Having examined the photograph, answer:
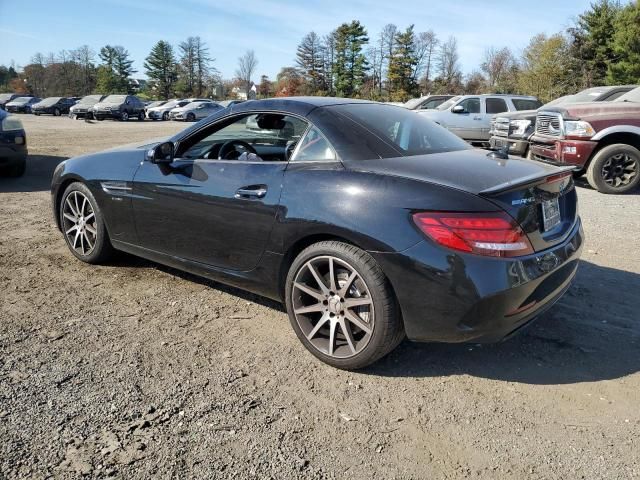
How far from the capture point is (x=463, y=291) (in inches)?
98.4

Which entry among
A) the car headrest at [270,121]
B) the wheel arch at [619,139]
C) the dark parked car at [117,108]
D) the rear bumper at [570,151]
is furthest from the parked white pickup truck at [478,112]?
the dark parked car at [117,108]

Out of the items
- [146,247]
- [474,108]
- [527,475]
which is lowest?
[527,475]

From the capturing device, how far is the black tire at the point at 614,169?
8.05 meters

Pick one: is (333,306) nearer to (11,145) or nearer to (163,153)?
(163,153)

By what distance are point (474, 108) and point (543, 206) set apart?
1408 cm

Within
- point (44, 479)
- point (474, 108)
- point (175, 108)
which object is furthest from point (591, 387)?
point (175, 108)

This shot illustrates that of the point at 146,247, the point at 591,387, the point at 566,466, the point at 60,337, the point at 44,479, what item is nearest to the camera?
the point at 44,479

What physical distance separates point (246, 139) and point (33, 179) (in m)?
6.84

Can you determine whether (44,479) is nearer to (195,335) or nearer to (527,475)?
(195,335)

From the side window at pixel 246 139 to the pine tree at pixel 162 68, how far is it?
8407 centimetres

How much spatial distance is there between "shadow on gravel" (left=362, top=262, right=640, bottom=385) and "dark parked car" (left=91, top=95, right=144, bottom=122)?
118 ft

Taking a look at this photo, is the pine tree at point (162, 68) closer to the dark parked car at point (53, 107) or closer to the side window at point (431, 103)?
the dark parked car at point (53, 107)

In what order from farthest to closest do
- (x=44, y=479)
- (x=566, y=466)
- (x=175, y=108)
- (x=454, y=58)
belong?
(x=454, y=58) < (x=175, y=108) < (x=566, y=466) < (x=44, y=479)

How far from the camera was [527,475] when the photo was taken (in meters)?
2.12
